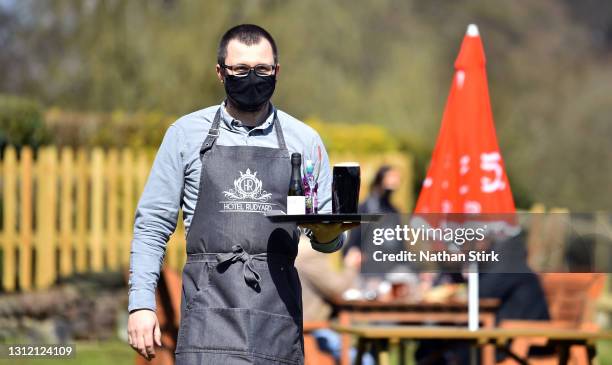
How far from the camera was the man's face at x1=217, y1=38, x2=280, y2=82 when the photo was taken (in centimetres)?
458

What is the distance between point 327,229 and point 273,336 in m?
0.40

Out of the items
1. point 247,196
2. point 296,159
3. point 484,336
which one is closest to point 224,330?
point 247,196

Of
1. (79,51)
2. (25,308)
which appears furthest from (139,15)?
(25,308)

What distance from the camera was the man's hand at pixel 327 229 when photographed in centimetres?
438

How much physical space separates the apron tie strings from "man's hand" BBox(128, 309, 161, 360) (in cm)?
29

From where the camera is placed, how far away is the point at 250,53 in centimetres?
459

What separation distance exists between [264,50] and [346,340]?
4337 millimetres

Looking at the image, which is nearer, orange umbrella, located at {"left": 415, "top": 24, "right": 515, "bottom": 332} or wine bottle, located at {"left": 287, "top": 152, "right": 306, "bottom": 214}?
wine bottle, located at {"left": 287, "top": 152, "right": 306, "bottom": 214}

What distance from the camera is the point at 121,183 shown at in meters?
15.5

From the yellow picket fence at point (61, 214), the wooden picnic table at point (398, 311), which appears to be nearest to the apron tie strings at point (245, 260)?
the wooden picnic table at point (398, 311)

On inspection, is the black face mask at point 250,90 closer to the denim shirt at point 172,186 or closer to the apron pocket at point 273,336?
the denim shirt at point 172,186

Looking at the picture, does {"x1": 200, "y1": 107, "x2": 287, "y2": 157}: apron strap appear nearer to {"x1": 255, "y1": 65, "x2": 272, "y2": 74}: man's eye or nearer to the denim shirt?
the denim shirt

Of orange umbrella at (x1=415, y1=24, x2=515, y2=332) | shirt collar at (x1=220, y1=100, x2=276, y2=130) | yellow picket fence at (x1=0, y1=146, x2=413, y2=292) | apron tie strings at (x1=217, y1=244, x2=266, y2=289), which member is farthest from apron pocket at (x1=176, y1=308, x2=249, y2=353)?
yellow picket fence at (x1=0, y1=146, x2=413, y2=292)

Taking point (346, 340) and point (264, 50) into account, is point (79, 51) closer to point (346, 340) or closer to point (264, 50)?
point (346, 340)
